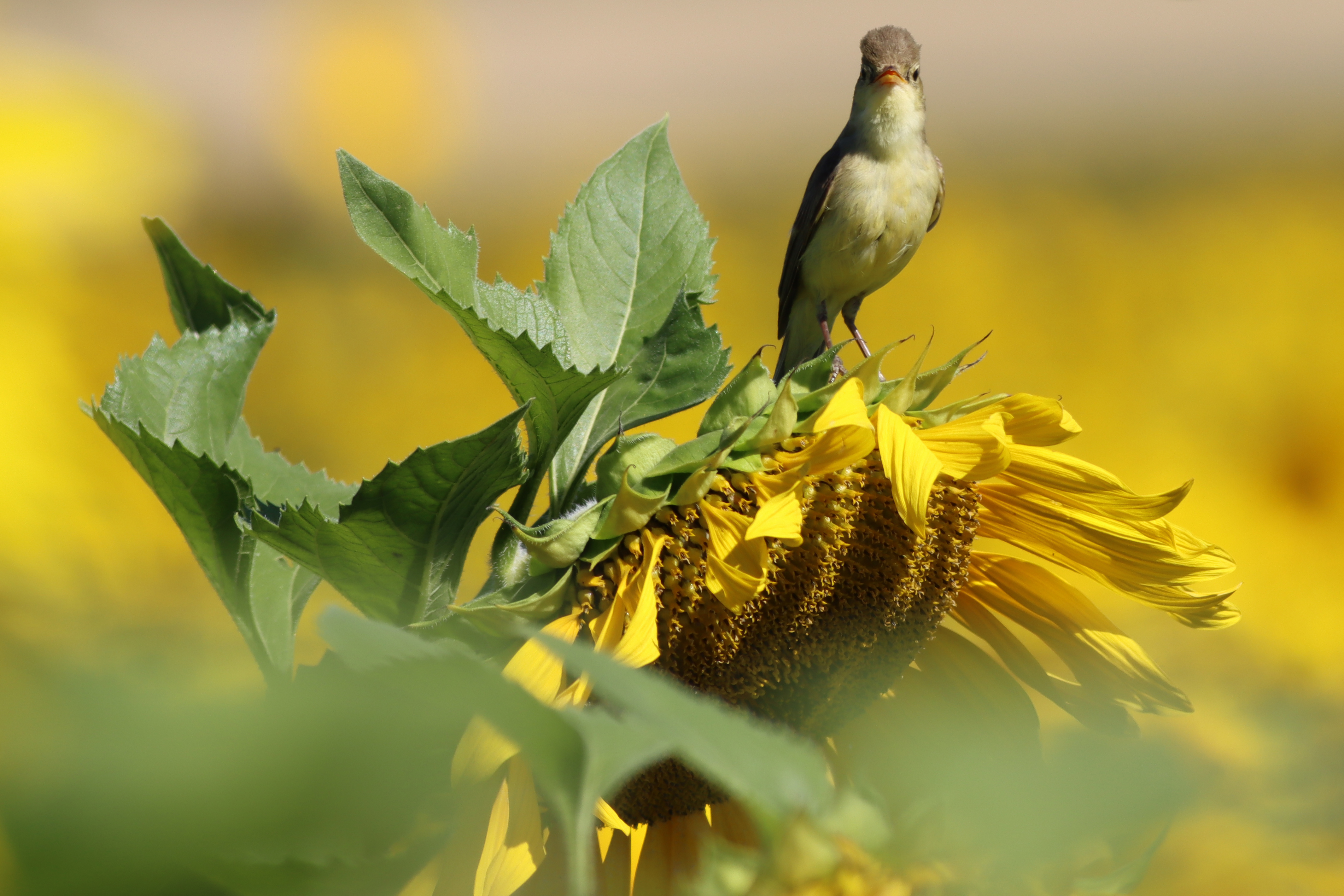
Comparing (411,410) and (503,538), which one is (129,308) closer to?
(411,410)

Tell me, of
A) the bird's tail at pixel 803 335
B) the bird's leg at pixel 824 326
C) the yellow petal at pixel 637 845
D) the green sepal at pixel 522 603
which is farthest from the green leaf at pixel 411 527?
the bird's tail at pixel 803 335

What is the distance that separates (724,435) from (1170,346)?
6.54 feet

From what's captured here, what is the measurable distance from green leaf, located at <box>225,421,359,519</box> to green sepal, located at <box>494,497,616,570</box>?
0.33 ft

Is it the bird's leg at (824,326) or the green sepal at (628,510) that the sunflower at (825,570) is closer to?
the green sepal at (628,510)

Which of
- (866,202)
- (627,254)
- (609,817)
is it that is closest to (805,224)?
(866,202)

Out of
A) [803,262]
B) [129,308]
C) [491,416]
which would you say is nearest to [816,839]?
[803,262]

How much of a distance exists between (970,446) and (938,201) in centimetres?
55

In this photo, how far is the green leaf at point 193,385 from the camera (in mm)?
325

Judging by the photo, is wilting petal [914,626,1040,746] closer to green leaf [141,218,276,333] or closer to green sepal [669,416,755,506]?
green sepal [669,416,755,506]

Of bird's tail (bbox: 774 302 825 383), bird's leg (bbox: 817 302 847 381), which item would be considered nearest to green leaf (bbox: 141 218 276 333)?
bird's leg (bbox: 817 302 847 381)

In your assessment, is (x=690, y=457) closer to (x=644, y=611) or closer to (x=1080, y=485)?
(x=644, y=611)

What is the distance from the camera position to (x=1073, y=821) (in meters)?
0.09

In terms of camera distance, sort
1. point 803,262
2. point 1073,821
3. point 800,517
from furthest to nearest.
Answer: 1. point 803,262
2. point 800,517
3. point 1073,821

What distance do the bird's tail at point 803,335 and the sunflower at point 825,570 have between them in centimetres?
46
